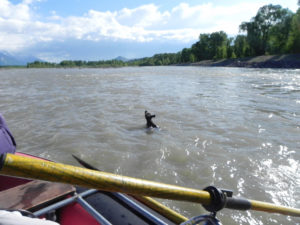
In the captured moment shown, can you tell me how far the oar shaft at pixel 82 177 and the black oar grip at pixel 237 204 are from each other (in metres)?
0.41

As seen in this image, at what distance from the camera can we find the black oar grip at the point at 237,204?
174 centimetres

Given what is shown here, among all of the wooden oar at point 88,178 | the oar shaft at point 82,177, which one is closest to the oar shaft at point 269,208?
the wooden oar at point 88,178

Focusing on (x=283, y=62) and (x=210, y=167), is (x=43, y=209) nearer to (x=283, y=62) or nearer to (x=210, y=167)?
(x=210, y=167)

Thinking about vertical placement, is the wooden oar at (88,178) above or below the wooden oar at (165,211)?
above

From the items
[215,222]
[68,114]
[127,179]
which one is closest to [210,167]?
[215,222]

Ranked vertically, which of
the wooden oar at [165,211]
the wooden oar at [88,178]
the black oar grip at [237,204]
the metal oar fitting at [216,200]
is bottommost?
the wooden oar at [165,211]

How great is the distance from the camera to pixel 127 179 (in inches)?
49.7

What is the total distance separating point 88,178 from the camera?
1.15 meters

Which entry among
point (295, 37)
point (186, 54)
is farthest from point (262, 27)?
point (186, 54)

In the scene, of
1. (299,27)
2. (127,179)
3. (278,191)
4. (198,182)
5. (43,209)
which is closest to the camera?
(127,179)

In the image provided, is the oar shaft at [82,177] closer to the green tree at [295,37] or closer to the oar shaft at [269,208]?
the oar shaft at [269,208]

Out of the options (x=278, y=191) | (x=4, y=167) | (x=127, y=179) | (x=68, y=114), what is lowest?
(x=278, y=191)

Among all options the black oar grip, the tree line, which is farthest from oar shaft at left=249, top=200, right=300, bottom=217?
the tree line

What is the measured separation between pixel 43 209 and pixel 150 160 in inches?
135
